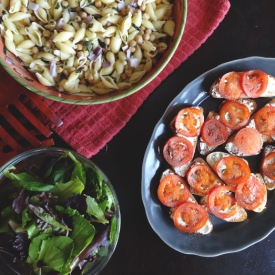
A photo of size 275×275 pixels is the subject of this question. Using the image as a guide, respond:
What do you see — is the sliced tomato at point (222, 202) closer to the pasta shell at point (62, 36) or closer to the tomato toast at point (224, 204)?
the tomato toast at point (224, 204)

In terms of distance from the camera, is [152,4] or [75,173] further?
[152,4]

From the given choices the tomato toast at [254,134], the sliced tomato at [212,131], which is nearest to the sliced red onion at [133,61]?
the sliced tomato at [212,131]

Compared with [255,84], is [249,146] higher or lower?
lower

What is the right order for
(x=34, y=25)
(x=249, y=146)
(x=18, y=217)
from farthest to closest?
(x=249, y=146), (x=34, y=25), (x=18, y=217)

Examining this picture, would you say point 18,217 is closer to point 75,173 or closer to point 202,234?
point 75,173

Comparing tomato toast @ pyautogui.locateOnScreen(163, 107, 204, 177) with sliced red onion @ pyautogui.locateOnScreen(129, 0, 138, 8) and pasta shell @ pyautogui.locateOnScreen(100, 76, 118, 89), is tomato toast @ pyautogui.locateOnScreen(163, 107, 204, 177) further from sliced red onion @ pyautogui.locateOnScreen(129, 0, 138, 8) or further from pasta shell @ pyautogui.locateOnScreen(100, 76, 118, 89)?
sliced red onion @ pyautogui.locateOnScreen(129, 0, 138, 8)

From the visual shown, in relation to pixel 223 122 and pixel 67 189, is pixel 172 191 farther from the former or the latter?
pixel 67 189

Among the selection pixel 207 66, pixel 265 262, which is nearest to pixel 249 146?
pixel 207 66
